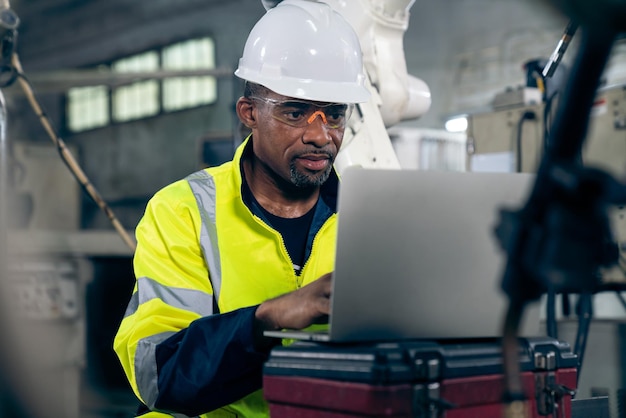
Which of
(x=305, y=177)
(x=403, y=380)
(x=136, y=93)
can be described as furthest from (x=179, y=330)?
(x=136, y=93)

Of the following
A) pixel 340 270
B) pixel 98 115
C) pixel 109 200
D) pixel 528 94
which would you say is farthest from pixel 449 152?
pixel 98 115

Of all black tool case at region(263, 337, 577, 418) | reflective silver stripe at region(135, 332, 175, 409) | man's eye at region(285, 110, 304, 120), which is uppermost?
man's eye at region(285, 110, 304, 120)

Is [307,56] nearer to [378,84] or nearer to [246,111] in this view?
[246,111]

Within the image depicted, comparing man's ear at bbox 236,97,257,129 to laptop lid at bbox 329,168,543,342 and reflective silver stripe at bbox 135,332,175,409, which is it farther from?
laptop lid at bbox 329,168,543,342

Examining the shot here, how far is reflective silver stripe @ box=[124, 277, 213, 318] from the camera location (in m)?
1.64

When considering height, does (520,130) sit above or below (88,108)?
below

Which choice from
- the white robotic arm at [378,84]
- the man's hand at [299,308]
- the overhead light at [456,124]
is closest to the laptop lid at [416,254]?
the man's hand at [299,308]

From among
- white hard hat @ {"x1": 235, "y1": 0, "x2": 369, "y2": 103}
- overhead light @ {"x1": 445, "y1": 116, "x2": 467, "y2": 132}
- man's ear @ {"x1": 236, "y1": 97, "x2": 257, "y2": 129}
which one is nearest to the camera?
white hard hat @ {"x1": 235, "y1": 0, "x2": 369, "y2": 103}

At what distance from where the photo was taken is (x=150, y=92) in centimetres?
1099

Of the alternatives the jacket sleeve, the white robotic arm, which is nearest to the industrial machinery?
the white robotic arm

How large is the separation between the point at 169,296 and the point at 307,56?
64 cm

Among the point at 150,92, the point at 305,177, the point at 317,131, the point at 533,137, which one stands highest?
the point at 150,92

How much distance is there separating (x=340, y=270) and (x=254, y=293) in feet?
2.35

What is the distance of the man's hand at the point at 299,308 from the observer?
1.23 m
